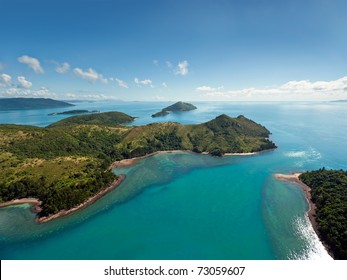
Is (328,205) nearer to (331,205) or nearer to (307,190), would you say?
(331,205)

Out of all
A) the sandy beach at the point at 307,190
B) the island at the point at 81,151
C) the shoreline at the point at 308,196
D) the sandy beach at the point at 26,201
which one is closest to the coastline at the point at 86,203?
the island at the point at 81,151

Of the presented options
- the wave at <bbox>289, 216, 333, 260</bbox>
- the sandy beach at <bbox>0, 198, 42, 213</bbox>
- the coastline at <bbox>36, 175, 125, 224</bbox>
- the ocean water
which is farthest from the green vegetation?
the sandy beach at <bbox>0, 198, 42, 213</bbox>

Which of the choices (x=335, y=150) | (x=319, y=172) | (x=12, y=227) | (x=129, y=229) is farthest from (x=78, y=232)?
(x=335, y=150)

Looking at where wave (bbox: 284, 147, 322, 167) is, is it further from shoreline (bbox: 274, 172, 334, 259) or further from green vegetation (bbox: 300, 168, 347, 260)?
green vegetation (bbox: 300, 168, 347, 260)

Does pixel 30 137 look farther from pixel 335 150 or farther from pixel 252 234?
pixel 335 150

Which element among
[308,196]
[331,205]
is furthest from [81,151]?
[331,205]

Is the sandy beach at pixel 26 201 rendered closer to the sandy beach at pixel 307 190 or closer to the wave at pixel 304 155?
the sandy beach at pixel 307 190
